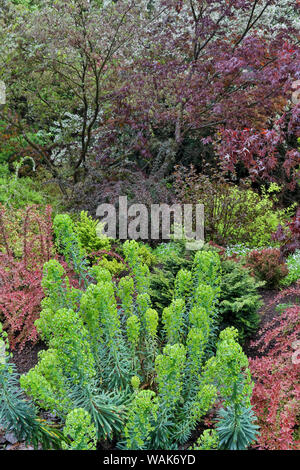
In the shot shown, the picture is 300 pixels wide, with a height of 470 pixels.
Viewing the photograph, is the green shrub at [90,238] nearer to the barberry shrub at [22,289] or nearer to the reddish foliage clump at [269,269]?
the barberry shrub at [22,289]

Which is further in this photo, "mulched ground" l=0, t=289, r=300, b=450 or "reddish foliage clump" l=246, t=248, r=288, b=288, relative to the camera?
"reddish foliage clump" l=246, t=248, r=288, b=288

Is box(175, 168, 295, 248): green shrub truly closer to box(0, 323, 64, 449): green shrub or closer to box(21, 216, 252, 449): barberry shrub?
box(21, 216, 252, 449): barberry shrub

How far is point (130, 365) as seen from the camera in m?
2.24

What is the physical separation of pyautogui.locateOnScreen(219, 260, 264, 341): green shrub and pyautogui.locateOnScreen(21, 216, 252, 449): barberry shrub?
681 millimetres

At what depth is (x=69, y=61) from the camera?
5.66m

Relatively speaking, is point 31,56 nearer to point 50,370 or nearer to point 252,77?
point 252,77

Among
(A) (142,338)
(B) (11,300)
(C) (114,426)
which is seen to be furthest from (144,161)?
(C) (114,426)

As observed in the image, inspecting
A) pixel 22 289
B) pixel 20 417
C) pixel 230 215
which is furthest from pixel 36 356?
pixel 230 215

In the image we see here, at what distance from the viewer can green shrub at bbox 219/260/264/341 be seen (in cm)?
298

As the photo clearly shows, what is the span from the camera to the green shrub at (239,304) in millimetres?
2980

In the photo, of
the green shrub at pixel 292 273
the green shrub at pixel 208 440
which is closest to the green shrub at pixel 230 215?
the green shrub at pixel 292 273

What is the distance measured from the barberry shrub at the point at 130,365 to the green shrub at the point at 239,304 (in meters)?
0.68

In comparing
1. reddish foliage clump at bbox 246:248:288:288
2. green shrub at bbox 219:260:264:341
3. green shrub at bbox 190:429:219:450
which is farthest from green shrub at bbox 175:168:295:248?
green shrub at bbox 190:429:219:450

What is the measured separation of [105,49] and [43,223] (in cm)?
298
